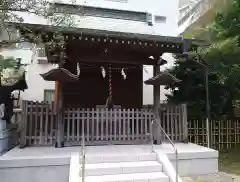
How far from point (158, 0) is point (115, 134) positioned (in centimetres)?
1112

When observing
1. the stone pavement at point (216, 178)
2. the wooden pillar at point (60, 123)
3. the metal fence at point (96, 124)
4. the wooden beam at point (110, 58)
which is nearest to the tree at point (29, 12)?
the wooden pillar at point (60, 123)

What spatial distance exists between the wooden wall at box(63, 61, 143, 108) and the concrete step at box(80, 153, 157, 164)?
4495 millimetres

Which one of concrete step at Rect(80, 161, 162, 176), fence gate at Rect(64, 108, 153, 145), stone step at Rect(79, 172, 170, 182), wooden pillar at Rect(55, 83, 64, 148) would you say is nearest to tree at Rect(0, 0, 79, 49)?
wooden pillar at Rect(55, 83, 64, 148)

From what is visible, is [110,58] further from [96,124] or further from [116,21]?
[116,21]

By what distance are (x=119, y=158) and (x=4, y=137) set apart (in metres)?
3.69

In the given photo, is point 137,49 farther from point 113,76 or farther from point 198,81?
point 198,81

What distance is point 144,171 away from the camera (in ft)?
22.2

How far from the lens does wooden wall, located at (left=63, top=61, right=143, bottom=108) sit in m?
11.3

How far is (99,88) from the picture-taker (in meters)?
11.5

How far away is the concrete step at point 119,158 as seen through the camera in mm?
6957

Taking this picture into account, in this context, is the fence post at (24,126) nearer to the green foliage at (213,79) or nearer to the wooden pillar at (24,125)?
the wooden pillar at (24,125)

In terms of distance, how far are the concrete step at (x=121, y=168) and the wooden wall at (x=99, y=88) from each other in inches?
190

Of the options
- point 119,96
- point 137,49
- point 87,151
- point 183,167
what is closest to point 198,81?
point 119,96

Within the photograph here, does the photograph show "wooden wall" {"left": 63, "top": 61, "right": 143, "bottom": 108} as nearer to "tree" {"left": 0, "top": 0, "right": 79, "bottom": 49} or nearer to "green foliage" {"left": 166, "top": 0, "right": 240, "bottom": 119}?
"green foliage" {"left": 166, "top": 0, "right": 240, "bottom": 119}
